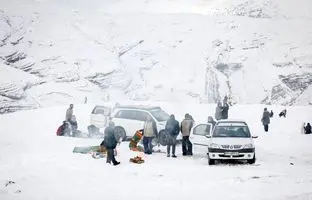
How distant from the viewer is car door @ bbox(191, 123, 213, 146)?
1784 cm

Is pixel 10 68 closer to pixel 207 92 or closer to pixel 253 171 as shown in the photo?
pixel 207 92

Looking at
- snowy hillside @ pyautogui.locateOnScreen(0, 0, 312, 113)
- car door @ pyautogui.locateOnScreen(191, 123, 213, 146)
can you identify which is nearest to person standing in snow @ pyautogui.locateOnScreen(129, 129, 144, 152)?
car door @ pyautogui.locateOnScreen(191, 123, 213, 146)

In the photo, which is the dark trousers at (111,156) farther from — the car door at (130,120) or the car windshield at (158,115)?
the car windshield at (158,115)

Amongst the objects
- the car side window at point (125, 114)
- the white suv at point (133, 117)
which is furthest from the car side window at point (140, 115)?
the car side window at point (125, 114)

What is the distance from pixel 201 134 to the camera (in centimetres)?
1798

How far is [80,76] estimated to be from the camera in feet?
190

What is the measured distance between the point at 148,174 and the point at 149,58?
51237 millimetres

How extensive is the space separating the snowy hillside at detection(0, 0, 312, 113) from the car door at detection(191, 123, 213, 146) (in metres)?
35.3

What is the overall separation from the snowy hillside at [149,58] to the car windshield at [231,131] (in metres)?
37.3

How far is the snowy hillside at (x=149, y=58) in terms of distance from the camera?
5447 centimetres

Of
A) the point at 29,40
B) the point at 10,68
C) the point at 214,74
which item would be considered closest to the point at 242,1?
the point at 214,74

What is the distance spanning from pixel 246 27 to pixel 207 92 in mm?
18209

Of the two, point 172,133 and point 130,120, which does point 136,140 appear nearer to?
point 172,133

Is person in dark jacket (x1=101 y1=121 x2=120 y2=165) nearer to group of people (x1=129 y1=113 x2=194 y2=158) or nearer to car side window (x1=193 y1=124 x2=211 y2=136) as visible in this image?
group of people (x1=129 y1=113 x2=194 y2=158)
